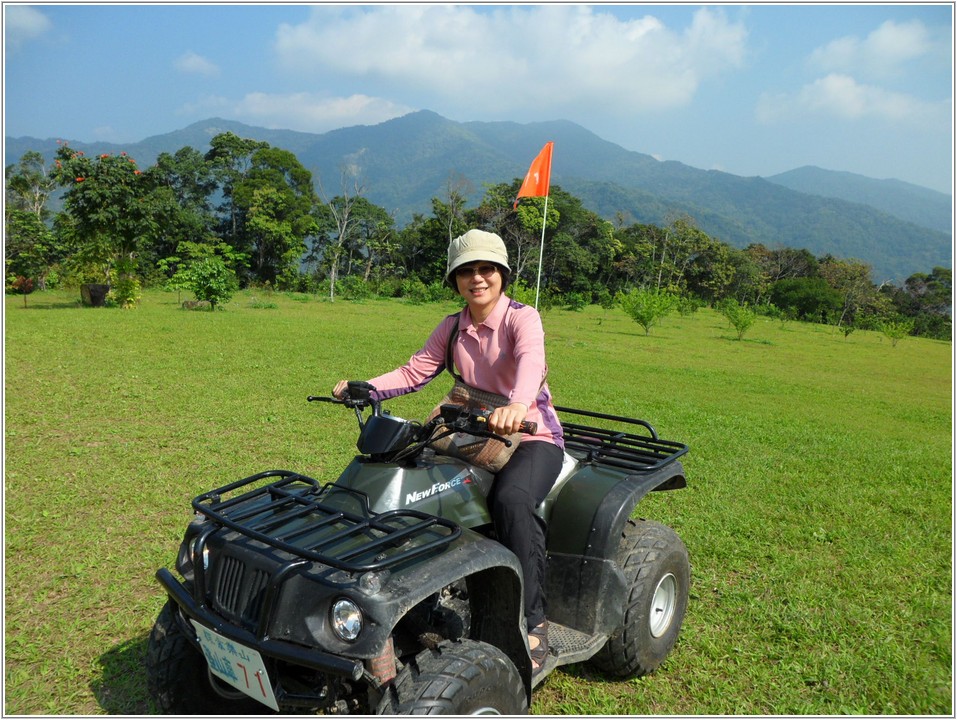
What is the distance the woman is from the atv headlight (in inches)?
29.0

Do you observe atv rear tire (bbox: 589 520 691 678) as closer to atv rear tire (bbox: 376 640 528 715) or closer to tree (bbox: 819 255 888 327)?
atv rear tire (bbox: 376 640 528 715)

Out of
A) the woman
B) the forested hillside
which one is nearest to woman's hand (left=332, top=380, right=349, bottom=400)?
the woman

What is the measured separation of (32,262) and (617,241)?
115ft

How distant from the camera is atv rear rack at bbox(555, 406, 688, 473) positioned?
343cm

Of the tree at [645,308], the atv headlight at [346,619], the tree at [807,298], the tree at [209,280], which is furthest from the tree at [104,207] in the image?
the tree at [807,298]

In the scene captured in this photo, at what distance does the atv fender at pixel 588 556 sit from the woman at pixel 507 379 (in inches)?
9.4

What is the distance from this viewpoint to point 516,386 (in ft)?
9.05

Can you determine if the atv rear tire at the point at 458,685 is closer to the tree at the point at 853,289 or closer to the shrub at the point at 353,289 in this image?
the shrub at the point at 353,289

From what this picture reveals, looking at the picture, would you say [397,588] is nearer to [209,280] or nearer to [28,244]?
[209,280]

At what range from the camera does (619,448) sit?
3.64 m

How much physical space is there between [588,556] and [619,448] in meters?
0.78

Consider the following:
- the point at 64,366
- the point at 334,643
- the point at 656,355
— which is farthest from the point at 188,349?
the point at 334,643

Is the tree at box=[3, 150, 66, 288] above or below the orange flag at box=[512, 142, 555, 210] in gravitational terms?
below

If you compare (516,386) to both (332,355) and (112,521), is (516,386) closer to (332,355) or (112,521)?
(112,521)
